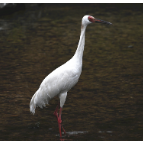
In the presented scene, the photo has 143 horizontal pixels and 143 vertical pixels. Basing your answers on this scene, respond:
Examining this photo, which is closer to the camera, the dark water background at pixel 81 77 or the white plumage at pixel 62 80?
the white plumage at pixel 62 80

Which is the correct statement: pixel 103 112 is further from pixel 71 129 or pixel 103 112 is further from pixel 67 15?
pixel 67 15

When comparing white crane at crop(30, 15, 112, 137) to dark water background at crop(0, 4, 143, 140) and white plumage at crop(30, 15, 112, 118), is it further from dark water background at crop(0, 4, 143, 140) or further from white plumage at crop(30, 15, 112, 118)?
dark water background at crop(0, 4, 143, 140)

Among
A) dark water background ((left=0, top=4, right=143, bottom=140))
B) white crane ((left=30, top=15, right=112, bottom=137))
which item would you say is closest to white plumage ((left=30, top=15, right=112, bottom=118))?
white crane ((left=30, top=15, right=112, bottom=137))

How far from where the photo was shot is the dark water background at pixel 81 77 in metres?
6.56

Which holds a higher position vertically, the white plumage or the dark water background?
the white plumage

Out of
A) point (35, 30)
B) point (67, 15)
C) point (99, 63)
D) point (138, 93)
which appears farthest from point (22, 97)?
point (67, 15)

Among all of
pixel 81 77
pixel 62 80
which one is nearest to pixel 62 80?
pixel 62 80

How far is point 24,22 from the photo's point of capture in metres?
19.5

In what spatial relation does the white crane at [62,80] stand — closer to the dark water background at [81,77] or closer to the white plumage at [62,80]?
the white plumage at [62,80]

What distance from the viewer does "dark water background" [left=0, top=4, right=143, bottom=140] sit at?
21.5 feet

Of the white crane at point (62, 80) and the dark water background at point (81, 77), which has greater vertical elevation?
the white crane at point (62, 80)

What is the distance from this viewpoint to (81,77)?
32.5ft

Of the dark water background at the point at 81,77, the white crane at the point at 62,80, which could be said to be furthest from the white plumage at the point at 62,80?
the dark water background at the point at 81,77

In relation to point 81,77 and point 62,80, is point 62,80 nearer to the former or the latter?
point 62,80
